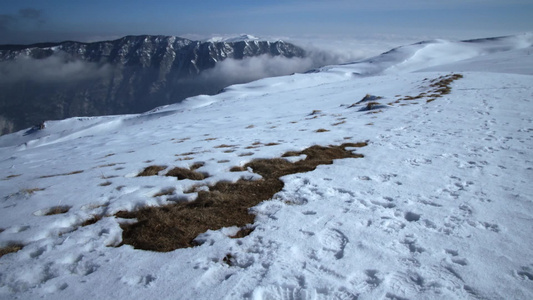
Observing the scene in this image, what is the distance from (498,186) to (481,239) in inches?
115

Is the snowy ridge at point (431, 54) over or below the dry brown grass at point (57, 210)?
over

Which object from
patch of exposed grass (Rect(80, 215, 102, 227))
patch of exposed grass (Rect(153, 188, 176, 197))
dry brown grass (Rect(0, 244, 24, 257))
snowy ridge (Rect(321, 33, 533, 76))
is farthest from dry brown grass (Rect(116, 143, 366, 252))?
snowy ridge (Rect(321, 33, 533, 76))

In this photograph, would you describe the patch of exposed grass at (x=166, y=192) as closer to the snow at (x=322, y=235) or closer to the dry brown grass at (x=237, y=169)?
the snow at (x=322, y=235)

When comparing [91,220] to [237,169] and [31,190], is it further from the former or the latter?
[237,169]

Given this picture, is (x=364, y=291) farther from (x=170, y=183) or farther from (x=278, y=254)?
(x=170, y=183)

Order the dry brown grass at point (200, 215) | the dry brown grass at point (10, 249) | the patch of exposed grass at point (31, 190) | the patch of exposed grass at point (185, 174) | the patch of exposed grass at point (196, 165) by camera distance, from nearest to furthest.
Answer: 1. the dry brown grass at point (10, 249)
2. the dry brown grass at point (200, 215)
3. the patch of exposed grass at point (31, 190)
4. the patch of exposed grass at point (185, 174)
5. the patch of exposed grass at point (196, 165)

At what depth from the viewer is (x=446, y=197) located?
5.88 m

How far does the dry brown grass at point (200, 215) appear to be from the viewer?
4699 millimetres

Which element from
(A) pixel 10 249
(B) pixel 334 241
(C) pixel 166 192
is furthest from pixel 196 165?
(B) pixel 334 241

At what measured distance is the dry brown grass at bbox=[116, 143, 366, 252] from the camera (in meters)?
4.70

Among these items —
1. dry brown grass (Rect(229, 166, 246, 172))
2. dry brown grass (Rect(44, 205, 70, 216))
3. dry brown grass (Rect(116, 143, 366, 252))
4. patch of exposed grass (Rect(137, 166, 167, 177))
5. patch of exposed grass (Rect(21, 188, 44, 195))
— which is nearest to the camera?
dry brown grass (Rect(116, 143, 366, 252))

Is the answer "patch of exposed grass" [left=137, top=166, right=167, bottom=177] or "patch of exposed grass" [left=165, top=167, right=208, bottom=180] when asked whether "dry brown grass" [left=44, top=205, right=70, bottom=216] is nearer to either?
"patch of exposed grass" [left=137, top=166, right=167, bottom=177]

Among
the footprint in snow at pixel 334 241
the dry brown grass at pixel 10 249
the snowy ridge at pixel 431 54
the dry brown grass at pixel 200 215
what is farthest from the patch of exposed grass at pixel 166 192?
the snowy ridge at pixel 431 54

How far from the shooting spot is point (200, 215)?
5.45 meters
